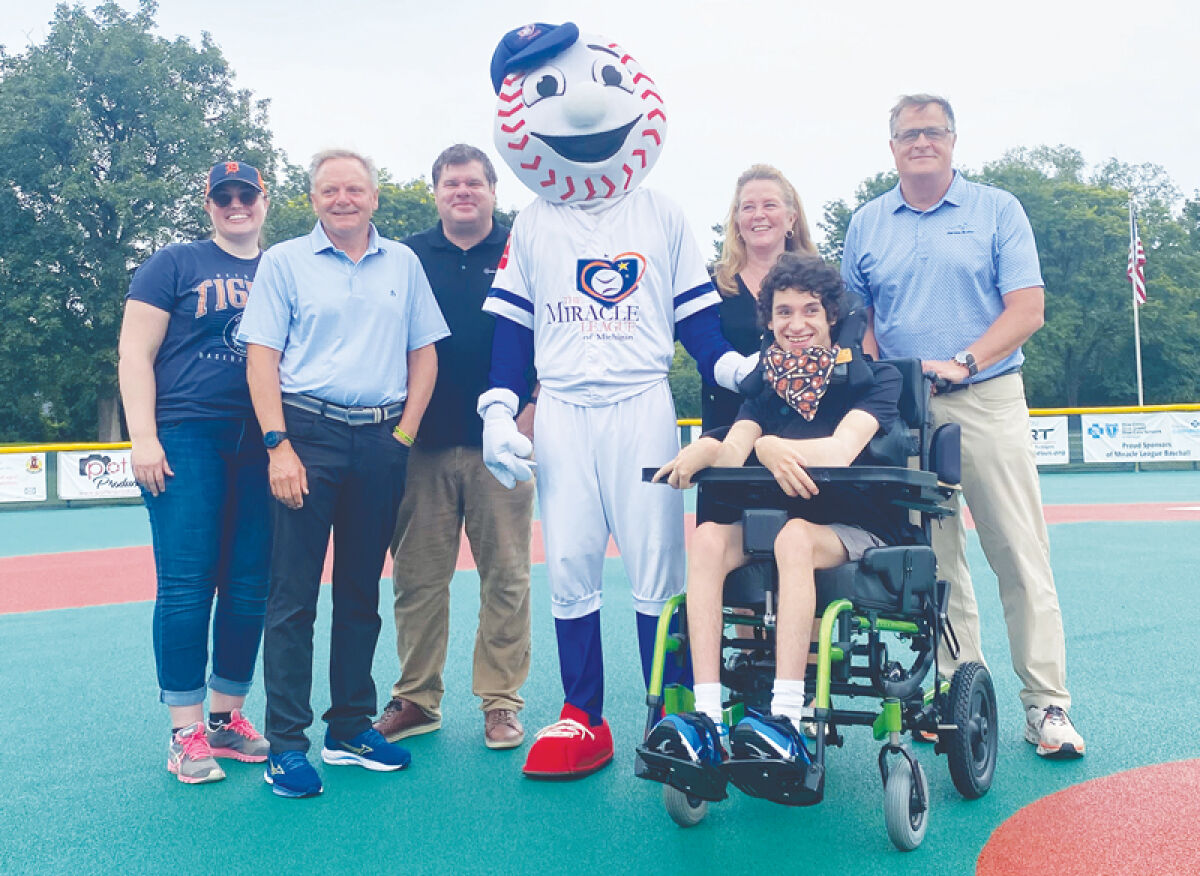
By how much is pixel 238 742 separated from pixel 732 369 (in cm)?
239

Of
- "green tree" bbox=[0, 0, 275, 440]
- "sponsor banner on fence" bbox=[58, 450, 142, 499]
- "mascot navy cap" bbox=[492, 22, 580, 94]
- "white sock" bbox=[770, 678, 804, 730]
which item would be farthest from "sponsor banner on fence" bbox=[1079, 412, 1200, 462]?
"green tree" bbox=[0, 0, 275, 440]

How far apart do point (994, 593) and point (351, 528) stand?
520cm

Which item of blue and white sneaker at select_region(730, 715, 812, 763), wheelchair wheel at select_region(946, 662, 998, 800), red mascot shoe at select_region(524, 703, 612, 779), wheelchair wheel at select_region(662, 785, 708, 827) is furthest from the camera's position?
red mascot shoe at select_region(524, 703, 612, 779)

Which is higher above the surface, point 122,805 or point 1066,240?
point 1066,240

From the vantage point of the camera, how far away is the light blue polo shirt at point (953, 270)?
13.6ft

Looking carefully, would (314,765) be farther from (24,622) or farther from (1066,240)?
(1066,240)

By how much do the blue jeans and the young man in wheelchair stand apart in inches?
66.4

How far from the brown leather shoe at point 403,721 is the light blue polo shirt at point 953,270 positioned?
7.94ft

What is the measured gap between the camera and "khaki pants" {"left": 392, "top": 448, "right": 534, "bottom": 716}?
4559 mm

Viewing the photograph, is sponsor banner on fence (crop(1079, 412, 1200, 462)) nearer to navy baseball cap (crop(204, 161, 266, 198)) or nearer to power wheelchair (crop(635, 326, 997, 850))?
power wheelchair (crop(635, 326, 997, 850))

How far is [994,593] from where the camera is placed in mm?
7551

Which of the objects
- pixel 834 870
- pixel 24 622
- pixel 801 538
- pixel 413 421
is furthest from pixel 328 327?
pixel 24 622

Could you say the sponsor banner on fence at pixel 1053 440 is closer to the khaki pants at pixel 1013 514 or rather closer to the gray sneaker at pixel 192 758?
the khaki pants at pixel 1013 514

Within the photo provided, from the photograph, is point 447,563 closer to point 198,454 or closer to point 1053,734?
point 198,454
